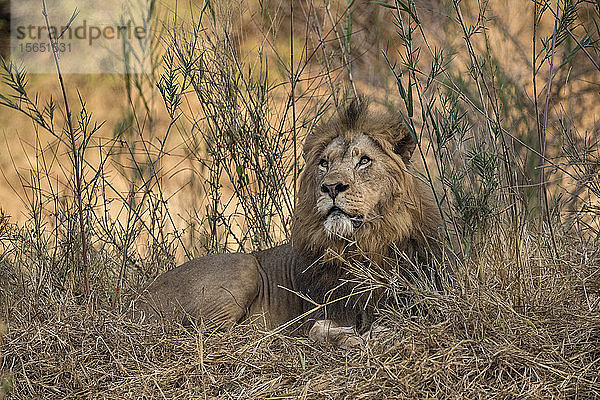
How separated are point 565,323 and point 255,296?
1.36 m

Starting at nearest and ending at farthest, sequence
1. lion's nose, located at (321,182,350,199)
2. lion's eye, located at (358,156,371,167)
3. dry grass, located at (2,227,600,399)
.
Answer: dry grass, located at (2,227,600,399)
lion's nose, located at (321,182,350,199)
lion's eye, located at (358,156,371,167)

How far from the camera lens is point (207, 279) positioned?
334cm

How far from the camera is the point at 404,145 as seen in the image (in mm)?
3264

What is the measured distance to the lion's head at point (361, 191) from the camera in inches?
119

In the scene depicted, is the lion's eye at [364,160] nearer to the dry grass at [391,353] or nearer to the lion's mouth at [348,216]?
the lion's mouth at [348,216]

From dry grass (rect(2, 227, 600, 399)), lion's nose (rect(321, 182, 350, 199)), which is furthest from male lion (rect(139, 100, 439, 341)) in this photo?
dry grass (rect(2, 227, 600, 399))

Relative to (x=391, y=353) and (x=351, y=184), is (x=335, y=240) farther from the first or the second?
(x=391, y=353)

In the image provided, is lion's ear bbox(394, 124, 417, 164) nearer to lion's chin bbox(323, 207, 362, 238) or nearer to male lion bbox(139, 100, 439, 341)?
male lion bbox(139, 100, 439, 341)

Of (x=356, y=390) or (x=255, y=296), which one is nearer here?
(x=356, y=390)

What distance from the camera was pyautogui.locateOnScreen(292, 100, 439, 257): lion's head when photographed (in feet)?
9.90

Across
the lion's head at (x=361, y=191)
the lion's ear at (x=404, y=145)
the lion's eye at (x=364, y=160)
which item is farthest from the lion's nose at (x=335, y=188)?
the lion's ear at (x=404, y=145)

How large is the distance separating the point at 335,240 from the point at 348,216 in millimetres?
143

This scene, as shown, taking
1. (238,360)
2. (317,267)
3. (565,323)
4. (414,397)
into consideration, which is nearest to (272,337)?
(238,360)

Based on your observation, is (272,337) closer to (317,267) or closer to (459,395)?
(317,267)
